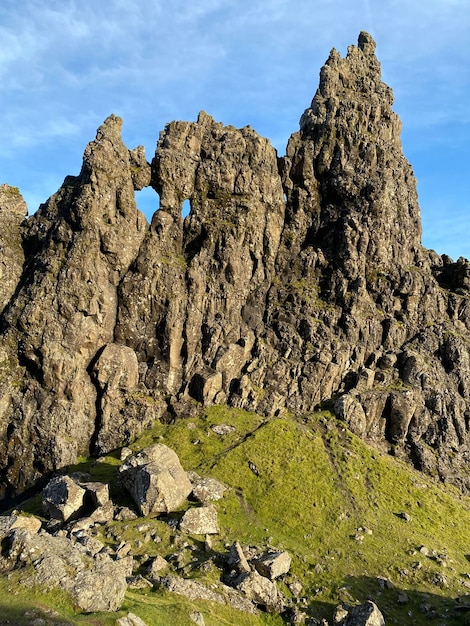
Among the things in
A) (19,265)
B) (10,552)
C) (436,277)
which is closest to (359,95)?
(436,277)

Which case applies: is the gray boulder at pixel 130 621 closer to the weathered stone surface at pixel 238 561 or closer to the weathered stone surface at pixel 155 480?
the weathered stone surface at pixel 238 561

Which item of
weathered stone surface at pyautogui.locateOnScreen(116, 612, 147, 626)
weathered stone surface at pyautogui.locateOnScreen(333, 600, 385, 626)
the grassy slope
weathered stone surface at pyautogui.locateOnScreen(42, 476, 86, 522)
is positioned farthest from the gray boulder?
weathered stone surface at pyautogui.locateOnScreen(42, 476, 86, 522)

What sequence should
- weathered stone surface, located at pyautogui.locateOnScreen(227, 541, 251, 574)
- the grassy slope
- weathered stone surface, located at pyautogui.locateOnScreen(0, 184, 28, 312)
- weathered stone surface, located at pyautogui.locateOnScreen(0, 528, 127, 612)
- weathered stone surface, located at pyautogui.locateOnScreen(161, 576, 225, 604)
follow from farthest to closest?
weathered stone surface, located at pyautogui.locateOnScreen(0, 184, 28, 312) < the grassy slope < weathered stone surface, located at pyautogui.locateOnScreen(227, 541, 251, 574) < weathered stone surface, located at pyautogui.locateOnScreen(161, 576, 225, 604) < weathered stone surface, located at pyautogui.locateOnScreen(0, 528, 127, 612)

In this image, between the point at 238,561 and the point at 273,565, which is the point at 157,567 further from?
the point at 273,565

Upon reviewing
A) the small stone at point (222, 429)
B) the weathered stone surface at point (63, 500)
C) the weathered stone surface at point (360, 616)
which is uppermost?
the small stone at point (222, 429)

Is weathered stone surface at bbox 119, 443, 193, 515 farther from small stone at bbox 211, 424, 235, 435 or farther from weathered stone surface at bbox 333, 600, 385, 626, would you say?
weathered stone surface at bbox 333, 600, 385, 626

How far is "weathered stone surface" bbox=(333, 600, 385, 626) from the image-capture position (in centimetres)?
4031

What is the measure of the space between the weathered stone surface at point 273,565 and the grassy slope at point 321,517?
122 centimetres

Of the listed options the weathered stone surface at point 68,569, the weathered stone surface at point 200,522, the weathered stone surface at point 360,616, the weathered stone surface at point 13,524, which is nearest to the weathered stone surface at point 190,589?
the weathered stone surface at point 68,569

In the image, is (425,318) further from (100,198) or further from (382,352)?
(100,198)

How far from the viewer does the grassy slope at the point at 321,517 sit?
4697cm

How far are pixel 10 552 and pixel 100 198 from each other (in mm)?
70809

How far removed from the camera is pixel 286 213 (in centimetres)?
11081

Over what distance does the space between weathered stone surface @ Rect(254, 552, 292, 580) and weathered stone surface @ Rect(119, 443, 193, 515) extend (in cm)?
1357
